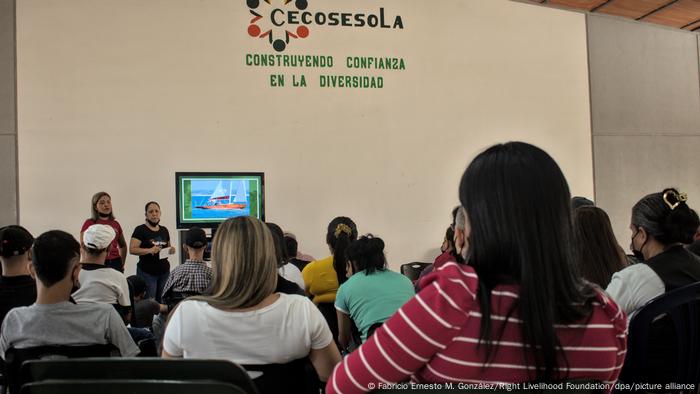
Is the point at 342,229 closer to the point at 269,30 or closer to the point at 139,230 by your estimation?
the point at 139,230

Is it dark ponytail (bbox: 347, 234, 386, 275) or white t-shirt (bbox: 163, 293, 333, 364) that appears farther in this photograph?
dark ponytail (bbox: 347, 234, 386, 275)

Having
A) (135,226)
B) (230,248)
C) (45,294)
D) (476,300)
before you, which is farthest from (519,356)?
(135,226)

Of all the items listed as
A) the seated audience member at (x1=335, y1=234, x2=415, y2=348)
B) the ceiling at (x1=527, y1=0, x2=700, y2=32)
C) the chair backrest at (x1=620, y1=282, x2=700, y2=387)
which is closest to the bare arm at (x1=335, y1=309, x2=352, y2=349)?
the seated audience member at (x1=335, y1=234, x2=415, y2=348)

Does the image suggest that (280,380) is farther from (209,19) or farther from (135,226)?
(209,19)

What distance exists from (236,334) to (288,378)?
0.64 feet

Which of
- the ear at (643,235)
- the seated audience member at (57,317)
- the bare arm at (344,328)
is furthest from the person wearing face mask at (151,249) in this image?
the ear at (643,235)

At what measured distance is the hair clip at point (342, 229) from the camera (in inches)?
152

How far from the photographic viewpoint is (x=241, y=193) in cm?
648

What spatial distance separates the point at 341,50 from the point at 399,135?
1240 mm

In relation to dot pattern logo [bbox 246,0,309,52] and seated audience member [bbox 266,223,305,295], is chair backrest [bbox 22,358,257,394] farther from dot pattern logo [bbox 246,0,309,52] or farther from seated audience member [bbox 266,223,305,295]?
dot pattern logo [bbox 246,0,309,52]

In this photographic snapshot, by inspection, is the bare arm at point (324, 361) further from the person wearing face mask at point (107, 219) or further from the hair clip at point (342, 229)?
the person wearing face mask at point (107, 219)

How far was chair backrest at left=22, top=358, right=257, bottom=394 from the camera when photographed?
3.49ft

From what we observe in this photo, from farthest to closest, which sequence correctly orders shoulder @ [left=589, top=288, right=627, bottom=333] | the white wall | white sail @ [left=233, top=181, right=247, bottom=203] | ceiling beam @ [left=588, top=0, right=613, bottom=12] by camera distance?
ceiling beam @ [left=588, top=0, right=613, bottom=12], the white wall, white sail @ [left=233, top=181, right=247, bottom=203], shoulder @ [left=589, top=288, right=627, bottom=333]

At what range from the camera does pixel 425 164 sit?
749 cm
